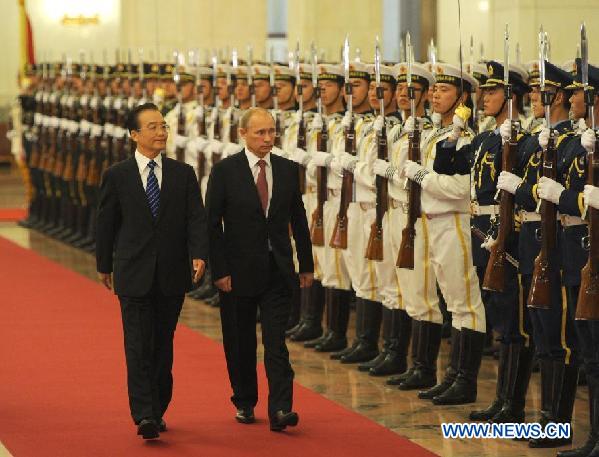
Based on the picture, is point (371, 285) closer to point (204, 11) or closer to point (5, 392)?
point (5, 392)

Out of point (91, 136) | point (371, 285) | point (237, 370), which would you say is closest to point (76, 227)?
point (91, 136)

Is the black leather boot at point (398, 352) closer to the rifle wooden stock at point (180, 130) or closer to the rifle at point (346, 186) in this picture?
the rifle at point (346, 186)

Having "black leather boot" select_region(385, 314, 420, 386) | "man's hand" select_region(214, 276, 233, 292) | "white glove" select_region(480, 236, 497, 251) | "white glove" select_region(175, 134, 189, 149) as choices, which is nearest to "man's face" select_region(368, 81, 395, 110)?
"black leather boot" select_region(385, 314, 420, 386)

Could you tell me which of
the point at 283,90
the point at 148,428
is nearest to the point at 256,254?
the point at 148,428

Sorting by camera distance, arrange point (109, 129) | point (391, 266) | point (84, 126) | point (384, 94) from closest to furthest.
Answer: point (391, 266) → point (384, 94) → point (109, 129) → point (84, 126)

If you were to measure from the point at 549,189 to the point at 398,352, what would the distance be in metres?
2.47

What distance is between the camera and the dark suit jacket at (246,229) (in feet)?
23.9

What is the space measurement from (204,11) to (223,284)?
11768 millimetres

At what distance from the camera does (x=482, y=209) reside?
7590 millimetres

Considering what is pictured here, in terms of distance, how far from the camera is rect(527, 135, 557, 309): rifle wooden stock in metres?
6.67

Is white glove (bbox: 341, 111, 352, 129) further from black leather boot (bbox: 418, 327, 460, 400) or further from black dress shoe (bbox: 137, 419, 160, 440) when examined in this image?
black dress shoe (bbox: 137, 419, 160, 440)

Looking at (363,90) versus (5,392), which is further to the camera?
(363,90)

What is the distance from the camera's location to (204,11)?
1869 centimetres

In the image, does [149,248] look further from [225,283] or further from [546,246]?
[546,246]
